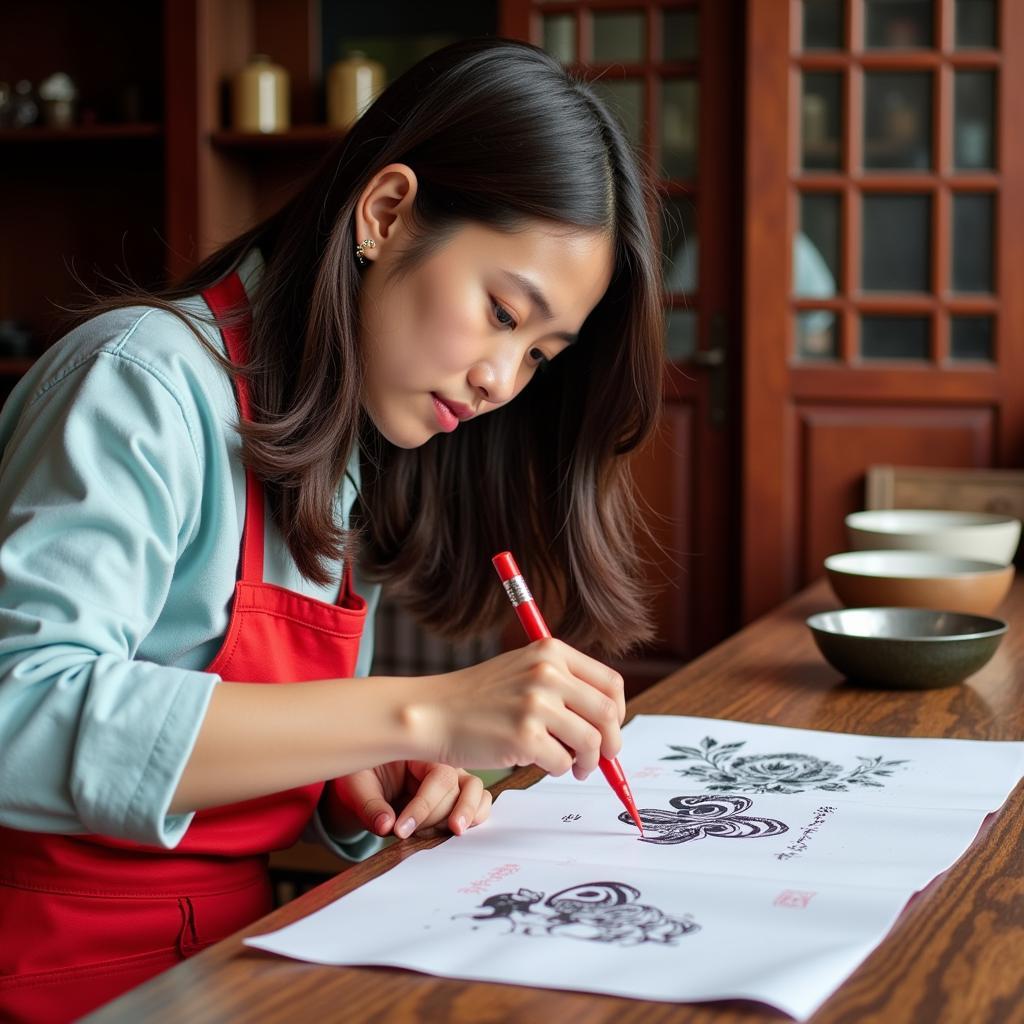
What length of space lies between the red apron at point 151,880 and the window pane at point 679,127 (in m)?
2.49

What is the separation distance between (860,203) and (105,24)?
2327 mm

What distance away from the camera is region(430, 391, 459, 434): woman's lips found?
1.21 meters

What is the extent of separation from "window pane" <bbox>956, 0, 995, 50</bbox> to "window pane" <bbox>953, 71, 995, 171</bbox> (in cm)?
7

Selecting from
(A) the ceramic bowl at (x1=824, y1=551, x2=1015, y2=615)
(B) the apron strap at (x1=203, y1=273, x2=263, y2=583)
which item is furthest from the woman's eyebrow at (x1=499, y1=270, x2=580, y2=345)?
(A) the ceramic bowl at (x1=824, y1=551, x2=1015, y2=615)

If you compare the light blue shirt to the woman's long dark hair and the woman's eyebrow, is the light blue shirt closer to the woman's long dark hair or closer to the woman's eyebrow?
the woman's long dark hair

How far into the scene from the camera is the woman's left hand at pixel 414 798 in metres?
0.98

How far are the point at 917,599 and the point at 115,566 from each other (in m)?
1.04

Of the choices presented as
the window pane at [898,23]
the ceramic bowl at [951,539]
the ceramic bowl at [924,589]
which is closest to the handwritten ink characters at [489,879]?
the ceramic bowl at [924,589]

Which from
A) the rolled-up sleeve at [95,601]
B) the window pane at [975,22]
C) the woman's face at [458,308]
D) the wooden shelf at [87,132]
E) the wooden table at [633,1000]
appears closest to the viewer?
the wooden table at [633,1000]

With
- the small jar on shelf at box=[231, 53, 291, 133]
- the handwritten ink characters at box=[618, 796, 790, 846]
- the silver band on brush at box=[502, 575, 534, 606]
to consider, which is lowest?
the handwritten ink characters at box=[618, 796, 790, 846]

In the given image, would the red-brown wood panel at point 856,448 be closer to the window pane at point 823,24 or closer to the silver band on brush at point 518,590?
the window pane at point 823,24

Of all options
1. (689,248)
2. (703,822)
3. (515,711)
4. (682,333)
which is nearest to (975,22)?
(689,248)

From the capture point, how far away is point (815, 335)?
3.24 metres

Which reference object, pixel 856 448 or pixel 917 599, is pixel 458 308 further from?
pixel 856 448
